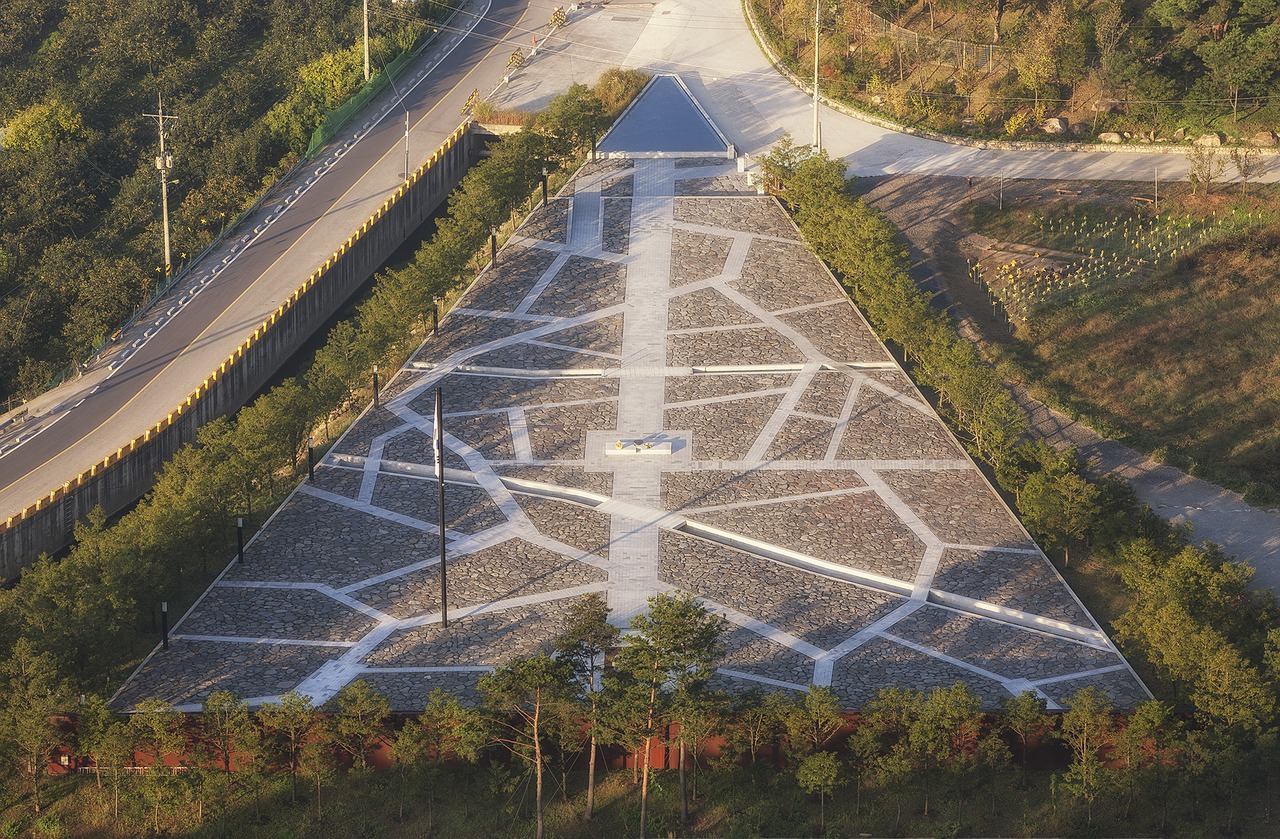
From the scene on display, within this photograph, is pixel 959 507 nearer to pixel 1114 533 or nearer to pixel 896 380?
pixel 1114 533

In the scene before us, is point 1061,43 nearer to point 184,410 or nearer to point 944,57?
point 944,57

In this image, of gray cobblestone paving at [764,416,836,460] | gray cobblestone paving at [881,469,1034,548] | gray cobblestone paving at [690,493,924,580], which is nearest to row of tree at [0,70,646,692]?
gray cobblestone paving at [690,493,924,580]

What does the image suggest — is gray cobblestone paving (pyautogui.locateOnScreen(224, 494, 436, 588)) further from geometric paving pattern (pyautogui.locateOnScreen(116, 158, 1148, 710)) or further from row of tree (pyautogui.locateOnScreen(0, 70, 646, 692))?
row of tree (pyautogui.locateOnScreen(0, 70, 646, 692))

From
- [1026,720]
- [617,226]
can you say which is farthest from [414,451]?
[1026,720]

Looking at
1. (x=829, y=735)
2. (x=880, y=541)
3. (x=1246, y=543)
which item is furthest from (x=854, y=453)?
(x=829, y=735)

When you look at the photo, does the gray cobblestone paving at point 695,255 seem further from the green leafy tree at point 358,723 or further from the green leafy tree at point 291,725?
the green leafy tree at point 291,725

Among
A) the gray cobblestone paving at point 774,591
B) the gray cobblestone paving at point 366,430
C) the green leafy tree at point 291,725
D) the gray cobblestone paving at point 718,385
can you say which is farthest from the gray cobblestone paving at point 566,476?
the green leafy tree at point 291,725

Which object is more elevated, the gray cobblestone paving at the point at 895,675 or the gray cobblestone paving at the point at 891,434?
the gray cobblestone paving at the point at 891,434
